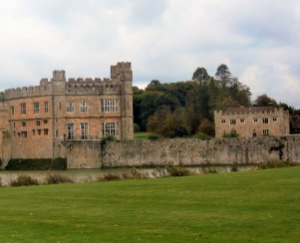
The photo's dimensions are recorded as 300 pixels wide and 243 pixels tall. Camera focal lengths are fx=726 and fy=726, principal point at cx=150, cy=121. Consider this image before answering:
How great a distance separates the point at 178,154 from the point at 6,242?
1915 inches

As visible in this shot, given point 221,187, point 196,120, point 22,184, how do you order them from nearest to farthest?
1. point 221,187
2. point 22,184
3. point 196,120

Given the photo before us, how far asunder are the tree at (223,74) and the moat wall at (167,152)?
52370 millimetres

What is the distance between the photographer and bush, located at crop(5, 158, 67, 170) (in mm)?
62350

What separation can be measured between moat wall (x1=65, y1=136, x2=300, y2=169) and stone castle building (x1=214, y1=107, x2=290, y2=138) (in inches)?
584

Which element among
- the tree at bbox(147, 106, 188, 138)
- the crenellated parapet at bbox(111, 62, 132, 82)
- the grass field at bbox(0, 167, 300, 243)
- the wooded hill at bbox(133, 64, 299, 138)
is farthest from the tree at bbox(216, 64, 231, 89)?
the grass field at bbox(0, 167, 300, 243)

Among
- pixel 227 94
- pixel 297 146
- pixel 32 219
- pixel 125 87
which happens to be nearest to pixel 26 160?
pixel 125 87

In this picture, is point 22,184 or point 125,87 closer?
point 22,184

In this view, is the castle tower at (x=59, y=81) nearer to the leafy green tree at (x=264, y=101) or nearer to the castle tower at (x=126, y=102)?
the castle tower at (x=126, y=102)

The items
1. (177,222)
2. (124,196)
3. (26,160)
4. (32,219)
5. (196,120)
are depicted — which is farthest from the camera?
(196,120)

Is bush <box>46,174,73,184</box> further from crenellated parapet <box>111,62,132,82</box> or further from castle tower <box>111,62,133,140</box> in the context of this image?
crenellated parapet <box>111,62,132,82</box>

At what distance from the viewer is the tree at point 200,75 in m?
112

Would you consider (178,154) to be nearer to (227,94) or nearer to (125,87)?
(125,87)

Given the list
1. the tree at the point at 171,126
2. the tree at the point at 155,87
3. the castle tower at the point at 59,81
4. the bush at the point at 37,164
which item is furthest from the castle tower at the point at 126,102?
the tree at the point at 155,87

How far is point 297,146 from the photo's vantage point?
58281 mm
